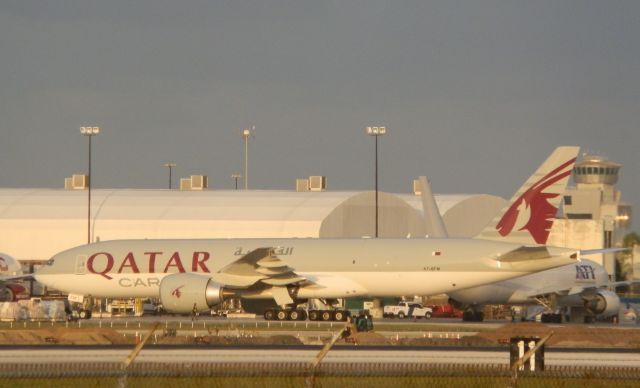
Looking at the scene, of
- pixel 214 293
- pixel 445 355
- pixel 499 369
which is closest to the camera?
pixel 499 369

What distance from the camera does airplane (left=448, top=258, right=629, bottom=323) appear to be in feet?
222

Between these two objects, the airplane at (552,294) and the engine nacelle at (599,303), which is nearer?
the airplane at (552,294)

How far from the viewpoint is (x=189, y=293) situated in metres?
60.1

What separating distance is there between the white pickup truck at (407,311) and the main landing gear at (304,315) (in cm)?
1415

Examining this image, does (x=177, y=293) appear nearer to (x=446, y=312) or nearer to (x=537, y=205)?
(x=537, y=205)

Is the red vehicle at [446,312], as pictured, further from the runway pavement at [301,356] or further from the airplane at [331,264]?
the runway pavement at [301,356]

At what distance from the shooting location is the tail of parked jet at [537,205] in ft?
205

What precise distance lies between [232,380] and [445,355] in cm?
1038

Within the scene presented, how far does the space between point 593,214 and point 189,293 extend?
4228 inches

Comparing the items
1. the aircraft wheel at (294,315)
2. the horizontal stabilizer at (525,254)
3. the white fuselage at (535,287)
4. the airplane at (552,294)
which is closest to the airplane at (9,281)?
the aircraft wheel at (294,315)

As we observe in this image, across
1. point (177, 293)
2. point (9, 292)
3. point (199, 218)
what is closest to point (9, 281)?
point (9, 292)

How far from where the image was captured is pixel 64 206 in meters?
103

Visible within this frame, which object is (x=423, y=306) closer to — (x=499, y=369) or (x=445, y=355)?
(x=445, y=355)

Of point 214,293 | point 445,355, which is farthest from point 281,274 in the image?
point 445,355
